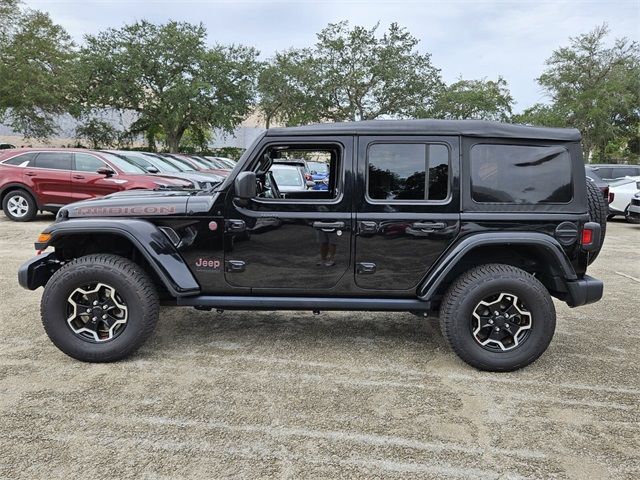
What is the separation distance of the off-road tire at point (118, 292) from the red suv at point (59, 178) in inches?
251

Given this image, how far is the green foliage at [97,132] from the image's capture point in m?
31.1

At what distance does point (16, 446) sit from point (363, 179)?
268 centimetres

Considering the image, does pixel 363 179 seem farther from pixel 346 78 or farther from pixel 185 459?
pixel 346 78

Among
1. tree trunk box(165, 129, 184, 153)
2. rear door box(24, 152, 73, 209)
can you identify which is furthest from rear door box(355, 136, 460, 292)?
tree trunk box(165, 129, 184, 153)

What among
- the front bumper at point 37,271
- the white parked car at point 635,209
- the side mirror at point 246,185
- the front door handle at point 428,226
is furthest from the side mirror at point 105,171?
the white parked car at point 635,209

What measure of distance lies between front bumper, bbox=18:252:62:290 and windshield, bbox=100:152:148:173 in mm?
6548

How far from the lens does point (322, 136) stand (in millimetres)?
3652

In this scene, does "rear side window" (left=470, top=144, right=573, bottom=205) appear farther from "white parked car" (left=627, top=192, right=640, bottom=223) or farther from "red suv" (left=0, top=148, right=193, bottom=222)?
"white parked car" (left=627, top=192, right=640, bottom=223)

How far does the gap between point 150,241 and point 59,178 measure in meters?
7.76

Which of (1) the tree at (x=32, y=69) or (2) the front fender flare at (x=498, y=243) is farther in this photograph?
(1) the tree at (x=32, y=69)

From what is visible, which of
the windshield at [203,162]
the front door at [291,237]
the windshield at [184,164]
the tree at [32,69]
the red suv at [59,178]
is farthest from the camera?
the tree at [32,69]

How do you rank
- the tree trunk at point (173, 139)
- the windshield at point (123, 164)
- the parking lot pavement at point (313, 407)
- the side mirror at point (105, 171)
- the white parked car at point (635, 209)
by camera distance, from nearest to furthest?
the parking lot pavement at point (313, 407)
the side mirror at point (105, 171)
the windshield at point (123, 164)
the white parked car at point (635, 209)
the tree trunk at point (173, 139)

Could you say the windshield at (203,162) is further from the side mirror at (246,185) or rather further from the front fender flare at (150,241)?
the side mirror at (246,185)

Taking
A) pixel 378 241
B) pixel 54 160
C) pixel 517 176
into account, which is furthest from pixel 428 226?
pixel 54 160
